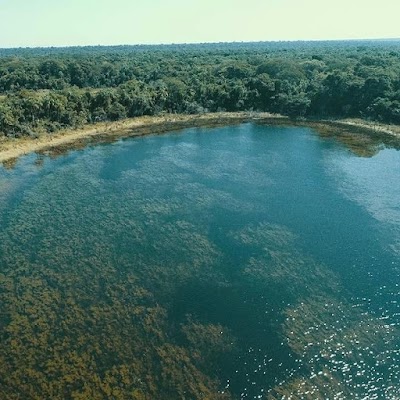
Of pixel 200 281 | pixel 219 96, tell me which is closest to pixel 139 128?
pixel 219 96

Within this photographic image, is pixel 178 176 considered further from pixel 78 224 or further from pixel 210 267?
pixel 210 267

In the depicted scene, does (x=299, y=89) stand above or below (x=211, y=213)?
above

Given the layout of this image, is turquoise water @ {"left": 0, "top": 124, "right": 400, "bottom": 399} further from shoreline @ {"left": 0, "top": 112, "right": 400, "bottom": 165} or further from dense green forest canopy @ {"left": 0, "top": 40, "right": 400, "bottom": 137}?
dense green forest canopy @ {"left": 0, "top": 40, "right": 400, "bottom": 137}

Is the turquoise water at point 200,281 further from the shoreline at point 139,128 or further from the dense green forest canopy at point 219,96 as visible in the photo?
the dense green forest canopy at point 219,96

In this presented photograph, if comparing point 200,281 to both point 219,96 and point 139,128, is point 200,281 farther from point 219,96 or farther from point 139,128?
point 219,96

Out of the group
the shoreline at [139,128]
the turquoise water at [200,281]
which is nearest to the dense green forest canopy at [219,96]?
the shoreline at [139,128]

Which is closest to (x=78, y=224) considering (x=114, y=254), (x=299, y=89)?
(x=114, y=254)

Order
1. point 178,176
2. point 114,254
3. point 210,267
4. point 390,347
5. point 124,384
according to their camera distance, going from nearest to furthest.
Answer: point 124,384 → point 390,347 → point 210,267 → point 114,254 → point 178,176
